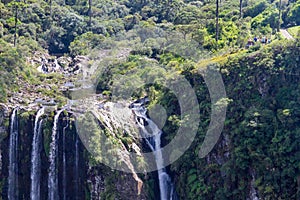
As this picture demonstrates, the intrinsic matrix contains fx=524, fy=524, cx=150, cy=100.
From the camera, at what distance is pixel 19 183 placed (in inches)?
1227

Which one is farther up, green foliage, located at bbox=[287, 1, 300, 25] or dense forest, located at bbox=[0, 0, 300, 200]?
green foliage, located at bbox=[287, 1, 300, 25]

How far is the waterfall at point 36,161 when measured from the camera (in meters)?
31.0

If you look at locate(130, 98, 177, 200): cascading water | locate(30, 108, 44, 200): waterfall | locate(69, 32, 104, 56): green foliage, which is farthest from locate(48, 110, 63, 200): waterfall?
locate(69, 32, 104, 56): green foliage

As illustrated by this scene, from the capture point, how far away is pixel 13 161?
31391 millimetres

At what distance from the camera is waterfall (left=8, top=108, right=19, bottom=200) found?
3108cm

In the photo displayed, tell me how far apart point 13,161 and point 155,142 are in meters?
8.61

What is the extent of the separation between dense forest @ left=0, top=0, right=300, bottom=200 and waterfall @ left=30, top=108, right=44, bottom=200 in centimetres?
15

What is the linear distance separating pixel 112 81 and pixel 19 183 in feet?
36.0

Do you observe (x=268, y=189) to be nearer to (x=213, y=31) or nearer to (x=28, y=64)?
(x=213, y=31)

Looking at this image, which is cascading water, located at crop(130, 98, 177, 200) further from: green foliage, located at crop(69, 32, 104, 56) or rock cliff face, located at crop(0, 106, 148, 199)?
green foliage, located at crop(69, 32, 104, 56)

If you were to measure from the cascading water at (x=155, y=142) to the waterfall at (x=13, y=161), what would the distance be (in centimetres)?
742

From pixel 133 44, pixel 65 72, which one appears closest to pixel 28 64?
pixel 65 72

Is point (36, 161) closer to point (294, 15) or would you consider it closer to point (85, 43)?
point (85, 43)

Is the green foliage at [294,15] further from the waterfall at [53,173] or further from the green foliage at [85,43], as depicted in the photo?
the waterfall at [53,173]
